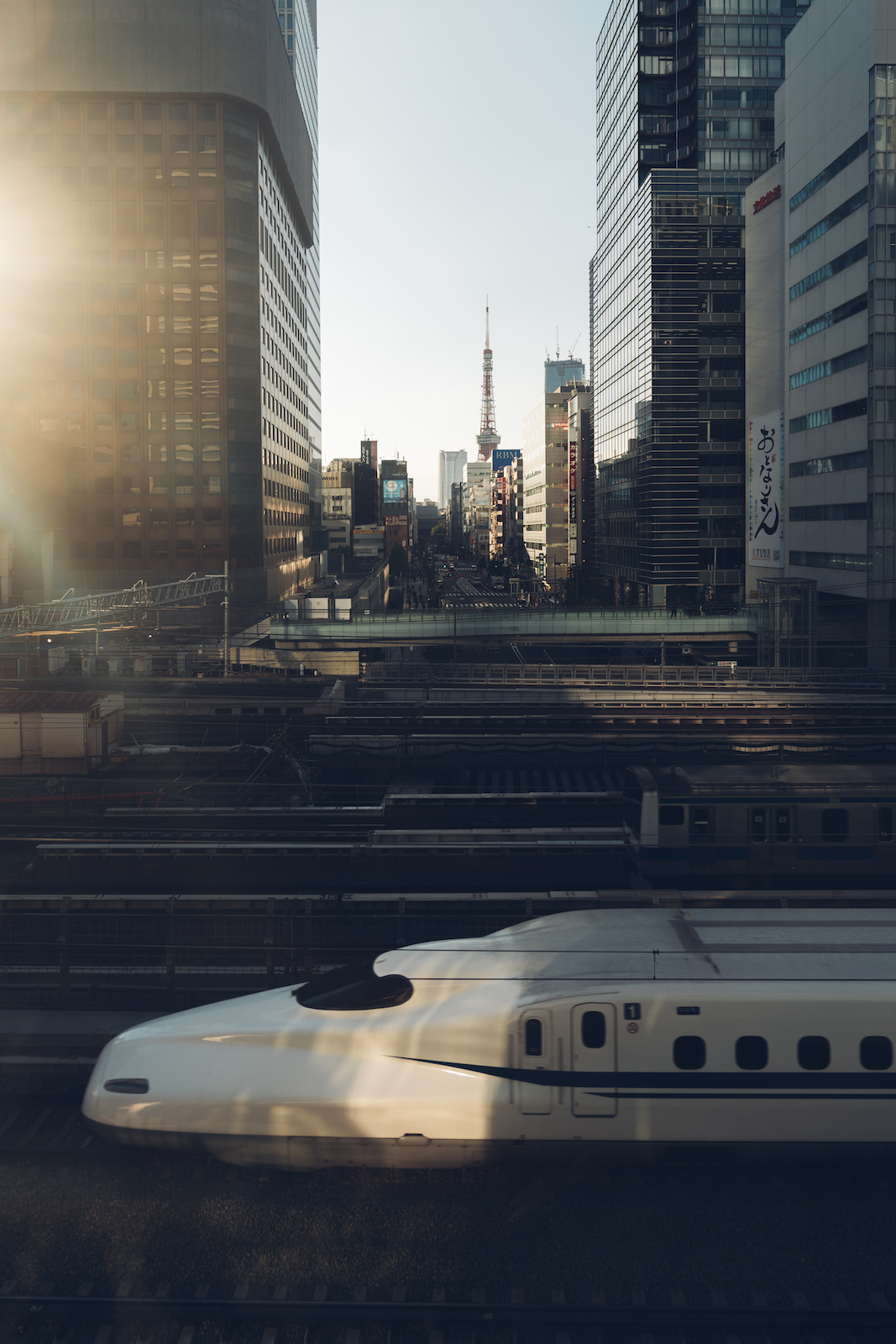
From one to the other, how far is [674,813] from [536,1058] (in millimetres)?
10496

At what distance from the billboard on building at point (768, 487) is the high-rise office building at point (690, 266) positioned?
9999mm

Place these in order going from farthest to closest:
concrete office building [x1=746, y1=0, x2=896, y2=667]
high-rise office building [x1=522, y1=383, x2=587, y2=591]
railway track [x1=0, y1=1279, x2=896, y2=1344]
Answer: high-rise office building [x1=522, y1=383, x2=587, y2=591], concrete office building [x1=746, y1=0, x2=896, y2=667], railway track [x1=0, y1=1279, x2=896, y2=1344]

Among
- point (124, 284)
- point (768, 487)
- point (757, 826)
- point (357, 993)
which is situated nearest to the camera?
point (357, 993)

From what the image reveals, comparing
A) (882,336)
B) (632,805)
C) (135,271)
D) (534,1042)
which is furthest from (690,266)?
(534,1042)

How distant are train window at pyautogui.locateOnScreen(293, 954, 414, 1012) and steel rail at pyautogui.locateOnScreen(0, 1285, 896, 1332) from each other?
248cm

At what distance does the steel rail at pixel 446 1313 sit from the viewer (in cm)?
805

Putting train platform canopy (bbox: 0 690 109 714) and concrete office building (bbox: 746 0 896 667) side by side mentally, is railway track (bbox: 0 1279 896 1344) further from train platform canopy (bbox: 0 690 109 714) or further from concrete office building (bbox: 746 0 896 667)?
concrete office building (bbox: 746 0 896 667)

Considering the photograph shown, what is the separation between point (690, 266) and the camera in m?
75.4

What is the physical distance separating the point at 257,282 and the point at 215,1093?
263 feet

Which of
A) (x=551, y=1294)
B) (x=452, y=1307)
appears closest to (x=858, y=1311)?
(x=551, y=1294)

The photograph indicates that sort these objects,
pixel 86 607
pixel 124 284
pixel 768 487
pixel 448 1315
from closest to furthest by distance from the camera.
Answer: pixel 448 1315 < pixel 86 607 < pixel 768 487 < pixel 124 284

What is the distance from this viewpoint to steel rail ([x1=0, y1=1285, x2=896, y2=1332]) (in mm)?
8055

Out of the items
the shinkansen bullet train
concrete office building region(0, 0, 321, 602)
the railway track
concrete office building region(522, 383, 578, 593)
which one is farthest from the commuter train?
concrete office building region(522, 383, 578, 593)

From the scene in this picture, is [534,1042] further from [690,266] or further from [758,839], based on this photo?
[690,266]
